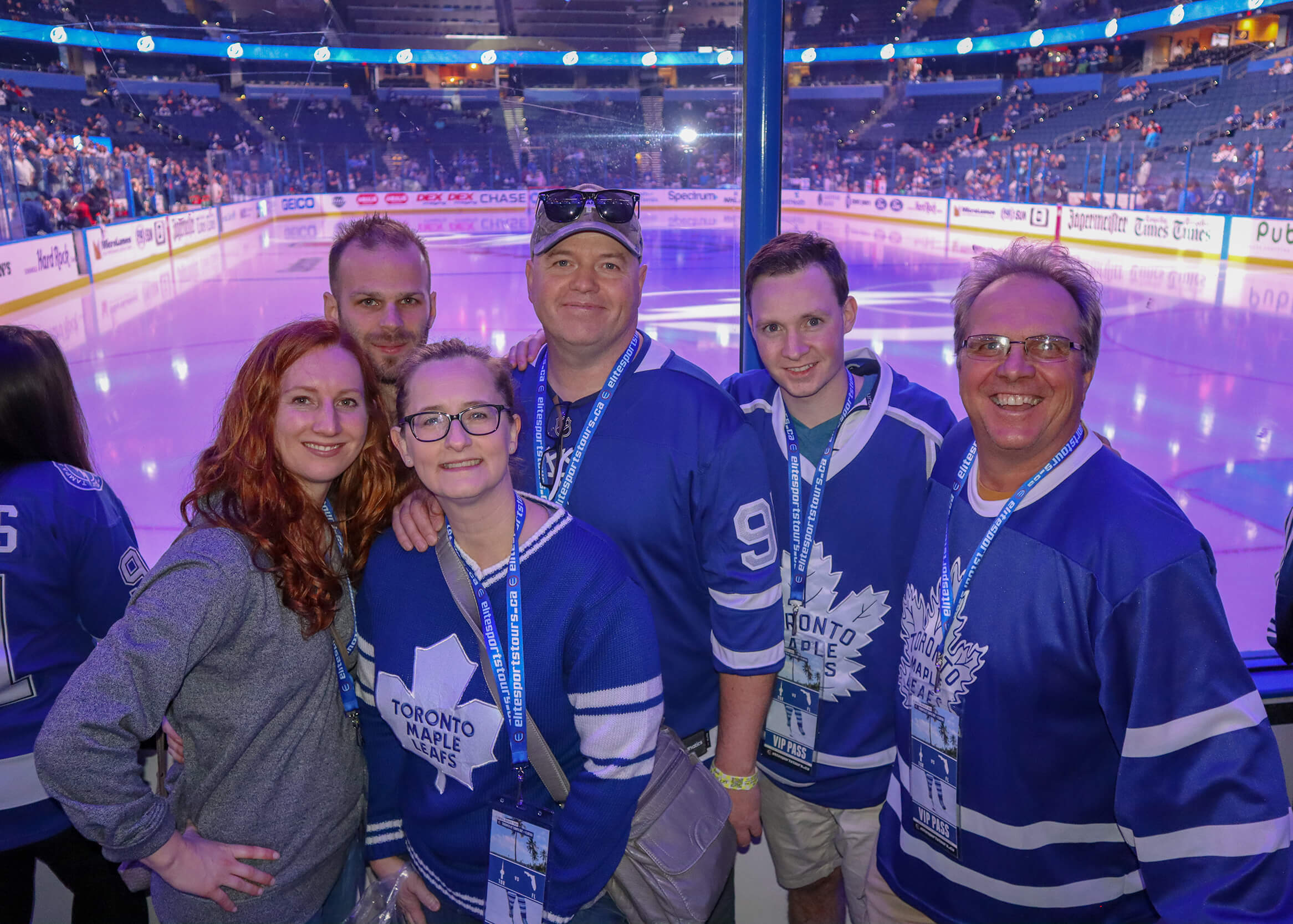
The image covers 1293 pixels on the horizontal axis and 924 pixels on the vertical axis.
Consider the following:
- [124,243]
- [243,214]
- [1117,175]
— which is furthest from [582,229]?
[1117,175]

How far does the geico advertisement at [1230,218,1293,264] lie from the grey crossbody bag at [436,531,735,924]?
12029 millimetres

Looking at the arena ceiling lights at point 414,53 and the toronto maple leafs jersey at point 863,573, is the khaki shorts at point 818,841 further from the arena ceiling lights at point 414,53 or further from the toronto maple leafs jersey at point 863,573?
the arena ceiling lights at point 414,53

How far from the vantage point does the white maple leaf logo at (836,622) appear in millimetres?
1602

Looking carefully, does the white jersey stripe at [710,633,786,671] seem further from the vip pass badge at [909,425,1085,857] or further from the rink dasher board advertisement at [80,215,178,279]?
the rink dasher board advertisement at [80,215,178,279]

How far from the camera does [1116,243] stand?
12367 mm

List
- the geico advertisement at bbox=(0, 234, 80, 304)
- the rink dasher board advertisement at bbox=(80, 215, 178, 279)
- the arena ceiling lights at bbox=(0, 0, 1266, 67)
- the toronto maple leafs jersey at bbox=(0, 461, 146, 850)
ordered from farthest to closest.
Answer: the rink dasher board advertisement at bbox=(80, 215, 178, 279) < the geico advertisement at bbox=(0, 234, 80, 304) < the arena ceiling lights at bbox=(0, 0, 1266, 67) < the toronto maple leafs jersey at bbox=(0, 461, 146, 850)

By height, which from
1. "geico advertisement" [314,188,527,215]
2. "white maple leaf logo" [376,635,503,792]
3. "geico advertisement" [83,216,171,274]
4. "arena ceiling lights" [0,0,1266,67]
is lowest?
"white maple leaf logo" [376,635,503,792]

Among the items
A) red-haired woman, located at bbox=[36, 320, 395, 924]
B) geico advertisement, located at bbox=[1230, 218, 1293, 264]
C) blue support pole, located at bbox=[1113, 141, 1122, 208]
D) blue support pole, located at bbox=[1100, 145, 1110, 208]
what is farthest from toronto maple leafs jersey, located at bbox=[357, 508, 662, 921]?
blue support pole, located at bbox=[1113, 141, 1122, 208]

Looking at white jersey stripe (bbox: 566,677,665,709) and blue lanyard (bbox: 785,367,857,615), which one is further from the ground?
blue lanyard (bbox: 785,367,857,615)

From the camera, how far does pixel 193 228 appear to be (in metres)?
10.5

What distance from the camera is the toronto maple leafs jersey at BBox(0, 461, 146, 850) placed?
1.52 meters

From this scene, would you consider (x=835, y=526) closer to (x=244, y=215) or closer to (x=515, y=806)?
(x=515, y=806)

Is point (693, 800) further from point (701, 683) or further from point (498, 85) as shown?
point (498, 85)

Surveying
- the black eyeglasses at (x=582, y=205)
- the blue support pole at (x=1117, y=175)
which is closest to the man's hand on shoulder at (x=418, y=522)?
the black eyeglasses at (x=582, y=205)
